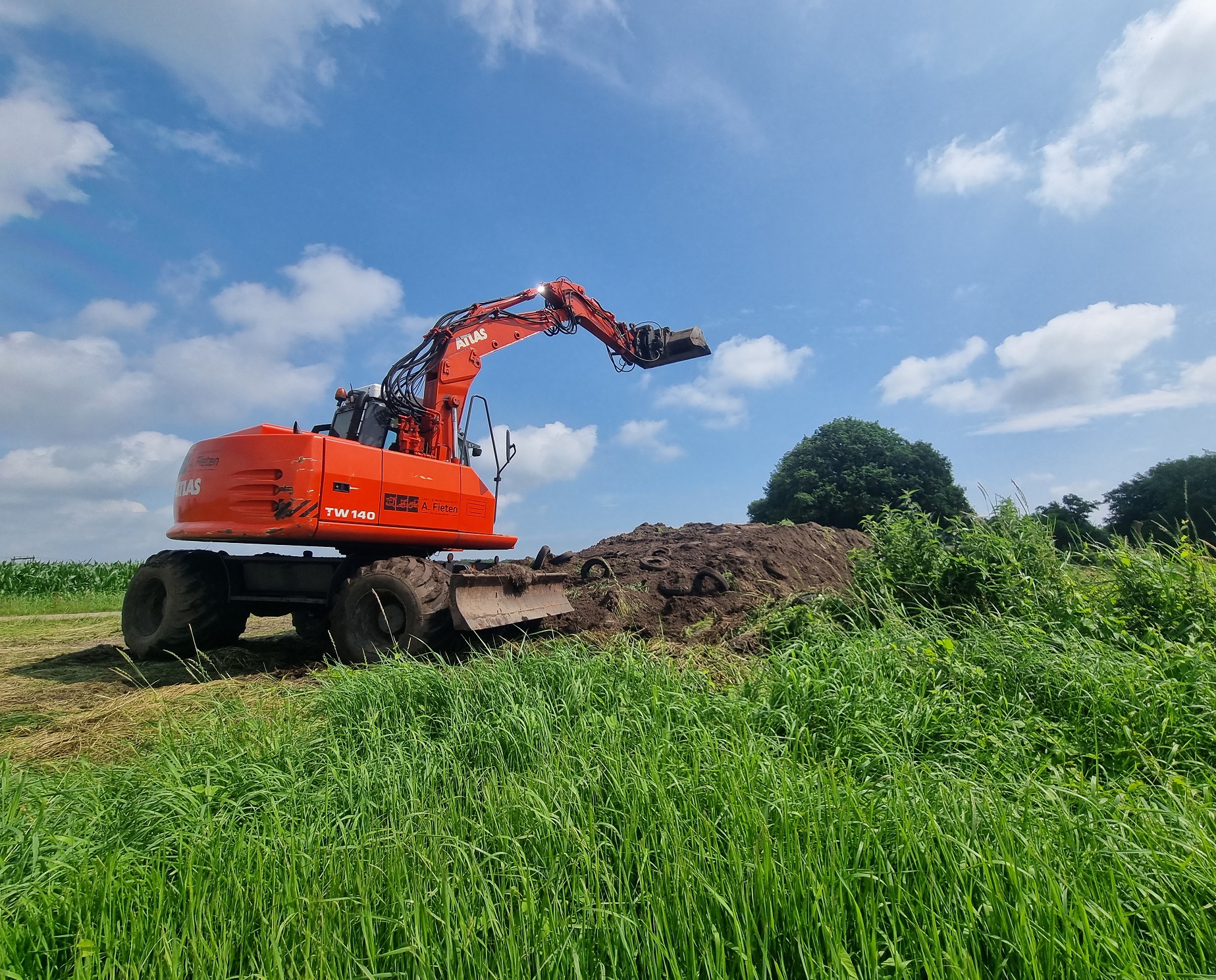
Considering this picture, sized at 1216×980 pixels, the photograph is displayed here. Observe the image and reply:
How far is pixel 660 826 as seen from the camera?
2314 mm

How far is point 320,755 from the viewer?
3.23 m

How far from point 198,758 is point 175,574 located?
5.12 m

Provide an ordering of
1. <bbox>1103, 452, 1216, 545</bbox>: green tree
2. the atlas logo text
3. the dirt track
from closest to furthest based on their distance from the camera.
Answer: the dirt track → the atlas logo text → <bbox>1103, 452, 1216, 545</bbox>: green tree

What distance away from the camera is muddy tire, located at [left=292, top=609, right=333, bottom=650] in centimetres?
777

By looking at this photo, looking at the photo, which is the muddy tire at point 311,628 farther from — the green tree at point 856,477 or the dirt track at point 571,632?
the green tree at point 856,477

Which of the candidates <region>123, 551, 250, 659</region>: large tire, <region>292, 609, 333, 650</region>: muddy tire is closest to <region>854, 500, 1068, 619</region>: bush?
<region>292, 609, 333, 650</region>: muddy tire

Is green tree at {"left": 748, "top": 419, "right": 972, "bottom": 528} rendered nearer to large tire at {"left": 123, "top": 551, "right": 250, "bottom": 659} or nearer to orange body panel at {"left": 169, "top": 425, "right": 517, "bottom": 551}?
orange body panel at {"left": 169, "top": 425, "right": 517, "bottom": 551}

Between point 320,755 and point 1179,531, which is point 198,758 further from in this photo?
point 1179,531

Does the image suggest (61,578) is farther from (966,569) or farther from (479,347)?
(966,569)

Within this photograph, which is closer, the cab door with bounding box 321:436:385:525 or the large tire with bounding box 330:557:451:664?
the large tire with bounding box 330:557:451:664

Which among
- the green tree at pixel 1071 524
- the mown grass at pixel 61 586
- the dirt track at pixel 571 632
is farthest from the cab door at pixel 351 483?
the mown grass at pixel 61 586

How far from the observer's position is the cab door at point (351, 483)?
6.63 meters

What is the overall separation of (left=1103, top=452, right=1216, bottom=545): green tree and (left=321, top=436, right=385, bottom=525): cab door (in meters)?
19.1

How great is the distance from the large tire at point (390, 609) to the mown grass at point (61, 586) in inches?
568
